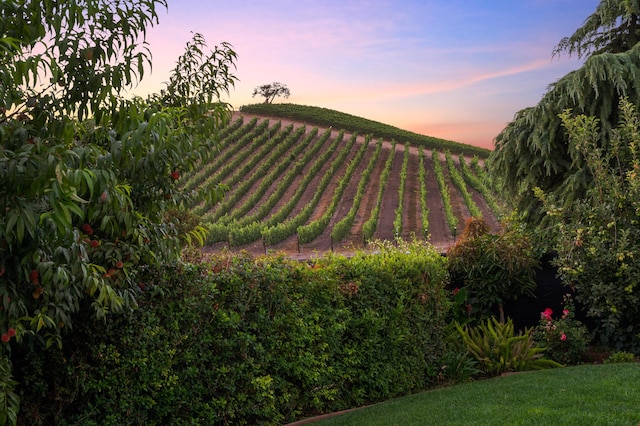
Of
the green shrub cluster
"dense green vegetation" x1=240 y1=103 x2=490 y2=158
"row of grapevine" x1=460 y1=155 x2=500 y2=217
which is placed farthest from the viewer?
"dense green vegetation" x1=240 y1=103 x2=490 y2=158

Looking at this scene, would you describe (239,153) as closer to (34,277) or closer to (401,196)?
(401,196)

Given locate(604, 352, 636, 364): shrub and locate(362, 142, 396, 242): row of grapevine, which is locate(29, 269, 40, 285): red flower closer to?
locate(604, 352, 636, 364): shrub

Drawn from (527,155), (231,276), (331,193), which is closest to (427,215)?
(331,193)

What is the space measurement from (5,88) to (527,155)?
469 inches

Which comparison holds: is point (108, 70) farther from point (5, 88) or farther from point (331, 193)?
point (331, 193)

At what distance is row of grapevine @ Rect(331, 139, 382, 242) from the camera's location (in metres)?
28.3

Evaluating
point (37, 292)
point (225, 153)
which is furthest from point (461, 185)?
point (37, 292)

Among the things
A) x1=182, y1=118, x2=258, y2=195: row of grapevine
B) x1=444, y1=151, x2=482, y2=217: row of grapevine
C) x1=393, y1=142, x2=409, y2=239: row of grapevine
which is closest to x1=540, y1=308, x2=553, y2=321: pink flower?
x1=393, y1=142, x2=409, y2=239: row of grapevine

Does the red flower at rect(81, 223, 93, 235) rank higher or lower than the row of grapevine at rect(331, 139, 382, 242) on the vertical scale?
higher

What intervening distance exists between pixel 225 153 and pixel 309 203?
13.9 metres

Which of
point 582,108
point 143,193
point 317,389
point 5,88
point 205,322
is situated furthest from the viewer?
point 582,108

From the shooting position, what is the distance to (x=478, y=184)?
38.0 meters

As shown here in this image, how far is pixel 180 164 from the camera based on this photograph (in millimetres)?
4996

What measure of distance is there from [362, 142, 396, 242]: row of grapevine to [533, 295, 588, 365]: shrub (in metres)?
15.9
